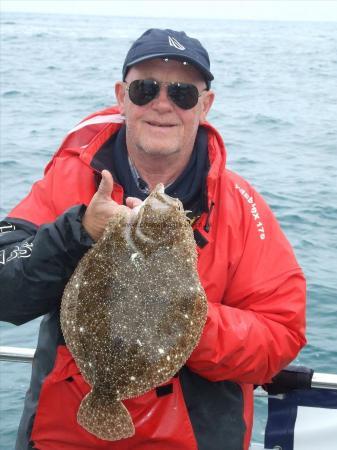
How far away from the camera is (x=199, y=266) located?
326 centimetres

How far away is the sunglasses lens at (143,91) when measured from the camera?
10.6 feet

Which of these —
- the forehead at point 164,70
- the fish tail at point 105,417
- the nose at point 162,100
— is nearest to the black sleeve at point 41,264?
the fish tail at point 105,417

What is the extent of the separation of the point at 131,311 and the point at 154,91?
1157mm

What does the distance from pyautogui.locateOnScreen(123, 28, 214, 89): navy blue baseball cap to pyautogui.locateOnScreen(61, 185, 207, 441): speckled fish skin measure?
2.94ft

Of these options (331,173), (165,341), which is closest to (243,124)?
(331,173)

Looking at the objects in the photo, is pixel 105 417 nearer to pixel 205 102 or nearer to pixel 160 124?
pixel 160 124

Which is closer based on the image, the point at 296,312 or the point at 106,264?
the point at 106,264

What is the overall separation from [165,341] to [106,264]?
37 centimetres

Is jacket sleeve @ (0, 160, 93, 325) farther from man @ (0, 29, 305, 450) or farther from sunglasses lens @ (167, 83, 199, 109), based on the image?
sunglasses lens @ (167, 83, 199, 109)

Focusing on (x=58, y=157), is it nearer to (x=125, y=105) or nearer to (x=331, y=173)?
(x=125, y=105)

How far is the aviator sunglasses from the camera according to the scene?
3230 mm

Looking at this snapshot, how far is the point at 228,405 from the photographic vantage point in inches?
131

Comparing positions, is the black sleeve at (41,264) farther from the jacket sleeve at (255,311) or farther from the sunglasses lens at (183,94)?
the sunglasses lens at (183,94)

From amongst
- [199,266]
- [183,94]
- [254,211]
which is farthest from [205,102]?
[199,266]
